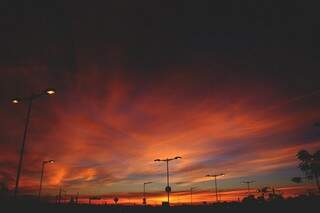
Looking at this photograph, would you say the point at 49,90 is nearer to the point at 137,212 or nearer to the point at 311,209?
the point at 137,212

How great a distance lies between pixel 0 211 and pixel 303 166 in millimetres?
76881

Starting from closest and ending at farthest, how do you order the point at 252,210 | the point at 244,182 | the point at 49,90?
the point at 49,90
the point at 252,210
the point at 244,182

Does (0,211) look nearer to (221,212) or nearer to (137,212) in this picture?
(137,212)

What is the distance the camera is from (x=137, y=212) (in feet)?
167

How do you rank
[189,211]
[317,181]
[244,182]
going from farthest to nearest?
1. [244,182]
2. [317,181]
3. [189,211]

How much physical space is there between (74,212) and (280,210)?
29673 mm

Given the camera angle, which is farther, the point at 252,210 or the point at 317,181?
the point at 317,181

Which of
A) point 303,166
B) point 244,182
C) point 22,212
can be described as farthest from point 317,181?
point 22,212

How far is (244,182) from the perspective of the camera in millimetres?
123562

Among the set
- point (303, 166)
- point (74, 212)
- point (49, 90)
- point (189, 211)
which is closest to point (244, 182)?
point (303, 166)

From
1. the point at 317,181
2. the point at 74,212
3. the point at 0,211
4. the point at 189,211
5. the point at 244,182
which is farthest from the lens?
the point at 244,182

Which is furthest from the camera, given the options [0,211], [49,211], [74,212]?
[74,212]

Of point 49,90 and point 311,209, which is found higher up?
point 49,90

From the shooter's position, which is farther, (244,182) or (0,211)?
(244,182)
